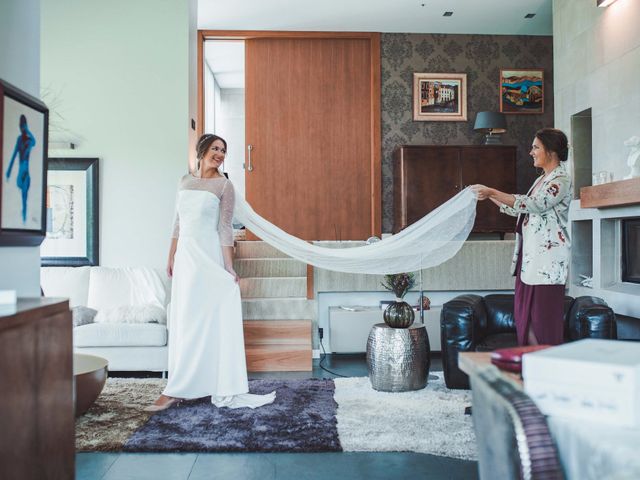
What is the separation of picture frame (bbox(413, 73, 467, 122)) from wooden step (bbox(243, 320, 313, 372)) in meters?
3.78

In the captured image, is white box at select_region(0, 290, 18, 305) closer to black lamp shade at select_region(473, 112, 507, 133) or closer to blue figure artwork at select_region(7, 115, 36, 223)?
blue figure artwork at select_region(7, 115, 36, 223)

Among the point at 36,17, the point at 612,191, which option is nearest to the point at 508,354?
the point at 36,17

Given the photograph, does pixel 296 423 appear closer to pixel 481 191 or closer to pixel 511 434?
pixel 481 191

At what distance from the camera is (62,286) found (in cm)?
514

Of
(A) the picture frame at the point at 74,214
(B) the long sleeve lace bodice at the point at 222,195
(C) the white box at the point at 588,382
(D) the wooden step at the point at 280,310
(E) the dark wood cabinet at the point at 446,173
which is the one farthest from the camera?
(E) the dark wood cabinet at the point at 446,173

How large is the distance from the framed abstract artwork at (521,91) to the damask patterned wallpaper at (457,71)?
75mm

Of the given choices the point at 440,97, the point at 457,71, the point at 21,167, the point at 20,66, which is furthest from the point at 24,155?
the point at 457,71

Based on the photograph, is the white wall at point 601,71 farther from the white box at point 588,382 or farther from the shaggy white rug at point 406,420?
the white box at point 588,382

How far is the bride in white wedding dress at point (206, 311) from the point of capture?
3623mm

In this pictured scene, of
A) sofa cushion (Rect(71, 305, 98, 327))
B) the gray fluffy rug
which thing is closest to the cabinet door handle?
sofa cushion (Rect(71, 305, 98, 327))

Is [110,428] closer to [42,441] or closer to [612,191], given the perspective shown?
[42,441]

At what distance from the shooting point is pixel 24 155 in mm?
2121

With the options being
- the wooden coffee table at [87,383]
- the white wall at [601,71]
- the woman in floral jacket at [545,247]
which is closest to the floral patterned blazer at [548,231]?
the woman in floral jacket at [545,247]

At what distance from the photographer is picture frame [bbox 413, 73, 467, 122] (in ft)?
25.3
